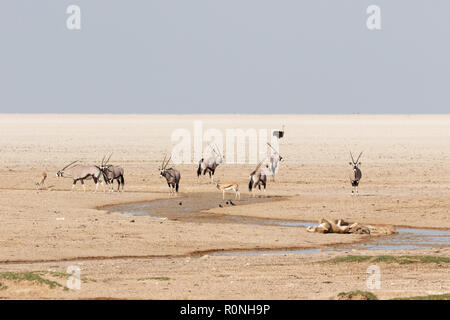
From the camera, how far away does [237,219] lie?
25.9 meters

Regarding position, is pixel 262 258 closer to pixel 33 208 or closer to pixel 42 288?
pixel 42 288

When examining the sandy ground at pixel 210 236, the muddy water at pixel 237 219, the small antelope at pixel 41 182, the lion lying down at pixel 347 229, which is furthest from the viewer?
the small antelope at pixel 41 182

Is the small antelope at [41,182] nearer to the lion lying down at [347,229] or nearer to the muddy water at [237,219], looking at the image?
the muddy water at [237,219]

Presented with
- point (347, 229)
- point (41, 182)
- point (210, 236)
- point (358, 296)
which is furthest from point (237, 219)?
point (358, 296)

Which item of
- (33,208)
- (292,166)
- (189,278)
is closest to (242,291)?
(189,278)

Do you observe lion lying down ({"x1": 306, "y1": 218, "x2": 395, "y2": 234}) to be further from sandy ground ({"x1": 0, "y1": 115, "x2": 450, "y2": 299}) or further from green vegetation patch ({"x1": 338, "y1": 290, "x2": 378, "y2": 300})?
green vegetation patch ({"x1": 338, "y1": 290, "x2": 378, "y2": 300})

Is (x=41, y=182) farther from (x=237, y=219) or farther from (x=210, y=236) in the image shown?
(x=210, y=236)

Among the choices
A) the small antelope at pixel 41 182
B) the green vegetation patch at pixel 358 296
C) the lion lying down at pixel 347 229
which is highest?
the small antelope at pixel 41 182

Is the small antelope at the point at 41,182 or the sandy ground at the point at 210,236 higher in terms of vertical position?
the small antelope at the point at 41,182

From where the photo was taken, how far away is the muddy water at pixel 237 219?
66.9 feet

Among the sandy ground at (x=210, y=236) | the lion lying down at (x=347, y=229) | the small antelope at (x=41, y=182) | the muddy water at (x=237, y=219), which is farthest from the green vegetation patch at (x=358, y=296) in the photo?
the small antelope at (x=41, y=182)
